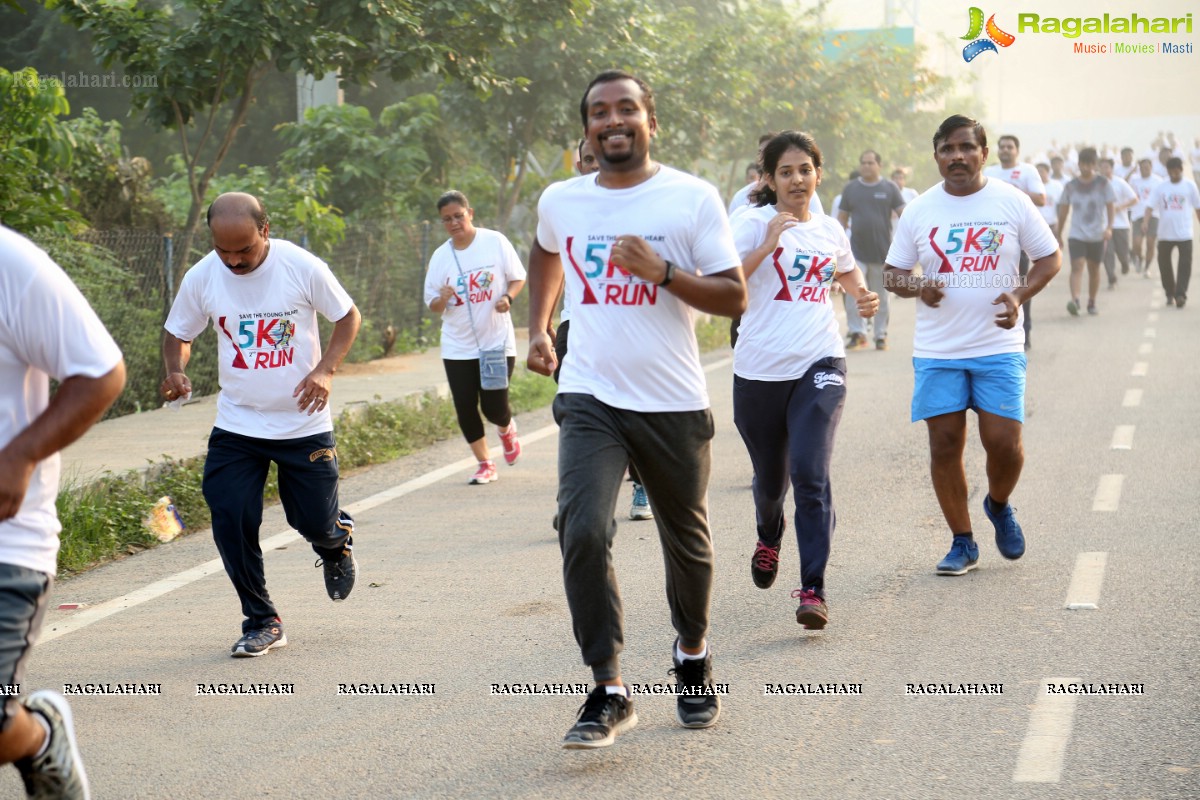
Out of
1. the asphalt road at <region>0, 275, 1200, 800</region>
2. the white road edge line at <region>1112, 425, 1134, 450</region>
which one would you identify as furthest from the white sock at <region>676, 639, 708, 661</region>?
the white road edge line at <region>1112, 425, 1134, 450</region>

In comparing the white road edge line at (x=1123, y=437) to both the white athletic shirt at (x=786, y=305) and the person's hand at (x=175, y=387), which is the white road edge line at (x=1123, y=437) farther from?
the person's hand at (x=175, y=387)

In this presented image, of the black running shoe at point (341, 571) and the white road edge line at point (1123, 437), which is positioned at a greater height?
the black running shoe at point (341, 571)

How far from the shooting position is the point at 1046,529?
26.4ft

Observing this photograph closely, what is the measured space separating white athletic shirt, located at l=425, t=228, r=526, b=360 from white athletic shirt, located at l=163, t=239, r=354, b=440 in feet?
11.3

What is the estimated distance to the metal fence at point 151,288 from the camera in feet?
40.5

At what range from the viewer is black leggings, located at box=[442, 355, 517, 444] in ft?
32.1

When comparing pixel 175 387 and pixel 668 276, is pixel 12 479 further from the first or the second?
pixel 175 387

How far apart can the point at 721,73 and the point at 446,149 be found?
15.8 feet

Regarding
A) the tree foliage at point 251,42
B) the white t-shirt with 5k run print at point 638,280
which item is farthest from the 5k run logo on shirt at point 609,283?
the tree foliage at point 251,42

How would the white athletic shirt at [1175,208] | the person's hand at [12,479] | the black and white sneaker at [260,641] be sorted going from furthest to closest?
1. the white athletic shirt at [1175,208]
2. the black and white sneaker at [260,641]
3. the person's hand at [12,479]

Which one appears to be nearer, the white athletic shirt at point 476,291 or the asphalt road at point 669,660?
the asphalt road at point 669,660

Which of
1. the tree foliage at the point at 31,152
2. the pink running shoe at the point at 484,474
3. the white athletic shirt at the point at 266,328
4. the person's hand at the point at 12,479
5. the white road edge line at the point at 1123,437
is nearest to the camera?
the person's hand at the point at 12,479

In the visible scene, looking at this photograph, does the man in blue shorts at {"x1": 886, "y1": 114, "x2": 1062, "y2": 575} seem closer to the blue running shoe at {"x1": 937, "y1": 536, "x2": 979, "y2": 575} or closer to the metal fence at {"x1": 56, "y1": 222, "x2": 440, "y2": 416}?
the blue running shoe at {"x1": 937, "y1": 536, "x2": 979, "y2": 575}

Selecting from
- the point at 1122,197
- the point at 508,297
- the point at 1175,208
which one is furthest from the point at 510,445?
the point at 1122,197
